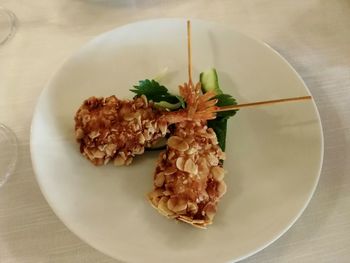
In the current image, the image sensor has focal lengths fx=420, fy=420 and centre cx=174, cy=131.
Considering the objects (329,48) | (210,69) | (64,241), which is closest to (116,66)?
(210,69)

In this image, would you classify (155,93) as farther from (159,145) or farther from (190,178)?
(190,178)

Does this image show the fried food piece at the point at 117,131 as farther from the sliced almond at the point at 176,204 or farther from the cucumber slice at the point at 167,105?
the sliced almond at the point at 176,204

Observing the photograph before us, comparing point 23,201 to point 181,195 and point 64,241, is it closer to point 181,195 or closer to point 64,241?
point 64,241

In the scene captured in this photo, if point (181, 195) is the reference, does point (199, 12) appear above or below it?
above

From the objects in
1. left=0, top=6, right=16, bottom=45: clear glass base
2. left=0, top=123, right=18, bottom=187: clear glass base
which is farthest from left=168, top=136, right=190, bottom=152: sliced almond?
left=0, top=6, right=16, bottom=45: clear glass base

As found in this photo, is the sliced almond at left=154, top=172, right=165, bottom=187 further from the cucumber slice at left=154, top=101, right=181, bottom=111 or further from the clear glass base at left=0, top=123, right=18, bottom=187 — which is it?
the clear glass base at left=0, top=123, right=18, bottom=187

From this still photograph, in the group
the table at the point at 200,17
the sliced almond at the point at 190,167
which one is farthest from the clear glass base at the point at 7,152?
the sliced almond at the point at 190,167

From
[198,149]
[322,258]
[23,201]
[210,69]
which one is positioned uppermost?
[210,69]
